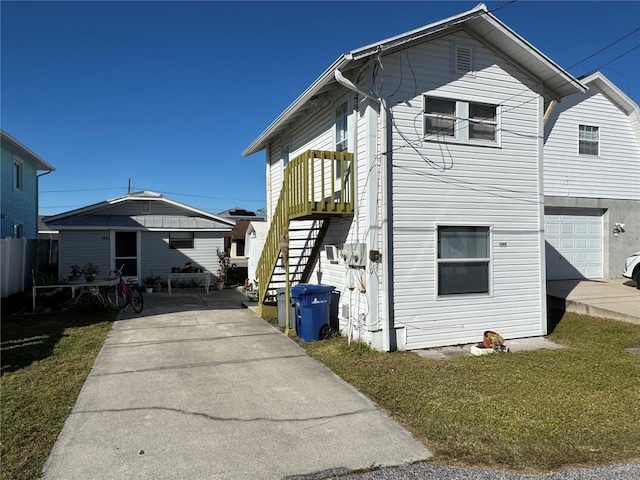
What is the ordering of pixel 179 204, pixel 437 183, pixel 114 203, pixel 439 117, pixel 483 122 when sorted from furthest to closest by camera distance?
pixel 179 204 < pixel 114 203 < pixel 483 122 < pixel 439 117 < pixel 437 183

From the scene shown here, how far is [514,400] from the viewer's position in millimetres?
5090

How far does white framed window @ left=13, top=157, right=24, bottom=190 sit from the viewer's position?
55.1 ft

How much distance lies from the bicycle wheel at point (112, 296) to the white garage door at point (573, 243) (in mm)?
12567

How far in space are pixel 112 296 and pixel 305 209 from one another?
8485 mm

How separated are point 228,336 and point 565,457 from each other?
20.0 feet

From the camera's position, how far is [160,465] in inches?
145

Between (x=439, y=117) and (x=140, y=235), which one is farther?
(x=140, y=235)

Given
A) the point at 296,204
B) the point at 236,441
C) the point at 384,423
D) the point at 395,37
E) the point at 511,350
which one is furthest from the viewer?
the point at 296,204

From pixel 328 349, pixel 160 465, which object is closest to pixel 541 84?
pixel 328 349

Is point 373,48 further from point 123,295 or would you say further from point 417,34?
point 123,295

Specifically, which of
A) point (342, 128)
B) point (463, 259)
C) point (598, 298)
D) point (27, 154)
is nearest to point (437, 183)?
point (463, 259)

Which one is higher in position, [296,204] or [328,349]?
[296,204]

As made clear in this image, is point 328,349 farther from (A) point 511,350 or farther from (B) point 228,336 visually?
(A) point 511,350

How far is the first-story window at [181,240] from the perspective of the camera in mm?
17234
